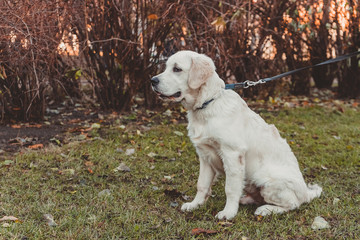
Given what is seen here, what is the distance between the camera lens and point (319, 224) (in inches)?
Answer: 124

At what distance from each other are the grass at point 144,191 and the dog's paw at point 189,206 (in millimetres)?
65

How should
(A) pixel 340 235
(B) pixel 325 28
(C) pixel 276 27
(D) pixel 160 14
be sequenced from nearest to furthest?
(A) pixel 340 235, (D) pixel 160 14, (C) pixel 276 27, (B) pixel 325 28

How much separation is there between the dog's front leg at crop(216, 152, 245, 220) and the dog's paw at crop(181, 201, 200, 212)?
0.27 meters

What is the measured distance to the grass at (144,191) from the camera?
3055mm

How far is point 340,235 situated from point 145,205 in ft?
5.47

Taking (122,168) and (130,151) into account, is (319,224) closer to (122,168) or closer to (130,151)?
(122,168)

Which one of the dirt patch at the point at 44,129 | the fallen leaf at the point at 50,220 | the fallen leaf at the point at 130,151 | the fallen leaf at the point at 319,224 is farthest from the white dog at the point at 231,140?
the dirt patch at the point at 44,129

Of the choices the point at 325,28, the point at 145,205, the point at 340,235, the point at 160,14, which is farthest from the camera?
the point at 325,28

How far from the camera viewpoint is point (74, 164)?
458 cm

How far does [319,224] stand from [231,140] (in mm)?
978

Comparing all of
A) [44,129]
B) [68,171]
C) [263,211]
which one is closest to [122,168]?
[68,171]

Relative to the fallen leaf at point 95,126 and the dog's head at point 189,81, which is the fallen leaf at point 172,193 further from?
the fallen leaf at point 95,126

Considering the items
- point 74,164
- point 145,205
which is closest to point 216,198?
point 145,205

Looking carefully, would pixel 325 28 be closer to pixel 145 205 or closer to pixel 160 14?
pixel 160 14
